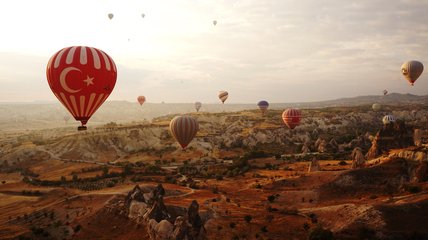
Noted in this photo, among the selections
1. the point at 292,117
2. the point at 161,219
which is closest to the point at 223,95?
the point at 292,117

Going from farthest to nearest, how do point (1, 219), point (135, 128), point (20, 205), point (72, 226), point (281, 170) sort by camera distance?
1. point (135, 128)
2. point (281, 170)
3. point (20, 205)
4. point (1, 219)
5. point (72, 226)

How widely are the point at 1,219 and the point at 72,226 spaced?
39.0 ft

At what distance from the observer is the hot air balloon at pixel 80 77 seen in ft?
127

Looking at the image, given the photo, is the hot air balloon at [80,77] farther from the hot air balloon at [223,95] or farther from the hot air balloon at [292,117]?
the hot air balloon at [223,95]

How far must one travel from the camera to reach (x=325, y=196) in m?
54.7

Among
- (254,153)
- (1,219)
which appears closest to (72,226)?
(1,219)

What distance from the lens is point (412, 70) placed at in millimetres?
91062

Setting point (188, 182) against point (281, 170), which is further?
point (281, 170)

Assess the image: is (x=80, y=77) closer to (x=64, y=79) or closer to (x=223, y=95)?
(x=64, y=79)

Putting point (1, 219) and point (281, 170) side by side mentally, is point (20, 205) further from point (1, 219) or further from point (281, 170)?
point (281, 170)

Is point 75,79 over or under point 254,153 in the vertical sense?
over

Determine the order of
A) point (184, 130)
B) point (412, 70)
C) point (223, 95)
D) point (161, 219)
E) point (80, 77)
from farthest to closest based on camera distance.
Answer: point (223, 95)
point (412, 70)
point (184, 130)
point (161, 219)
point (80, 77)

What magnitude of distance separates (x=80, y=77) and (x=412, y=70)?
7966 cm

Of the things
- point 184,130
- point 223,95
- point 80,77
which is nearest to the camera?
point 80,77
